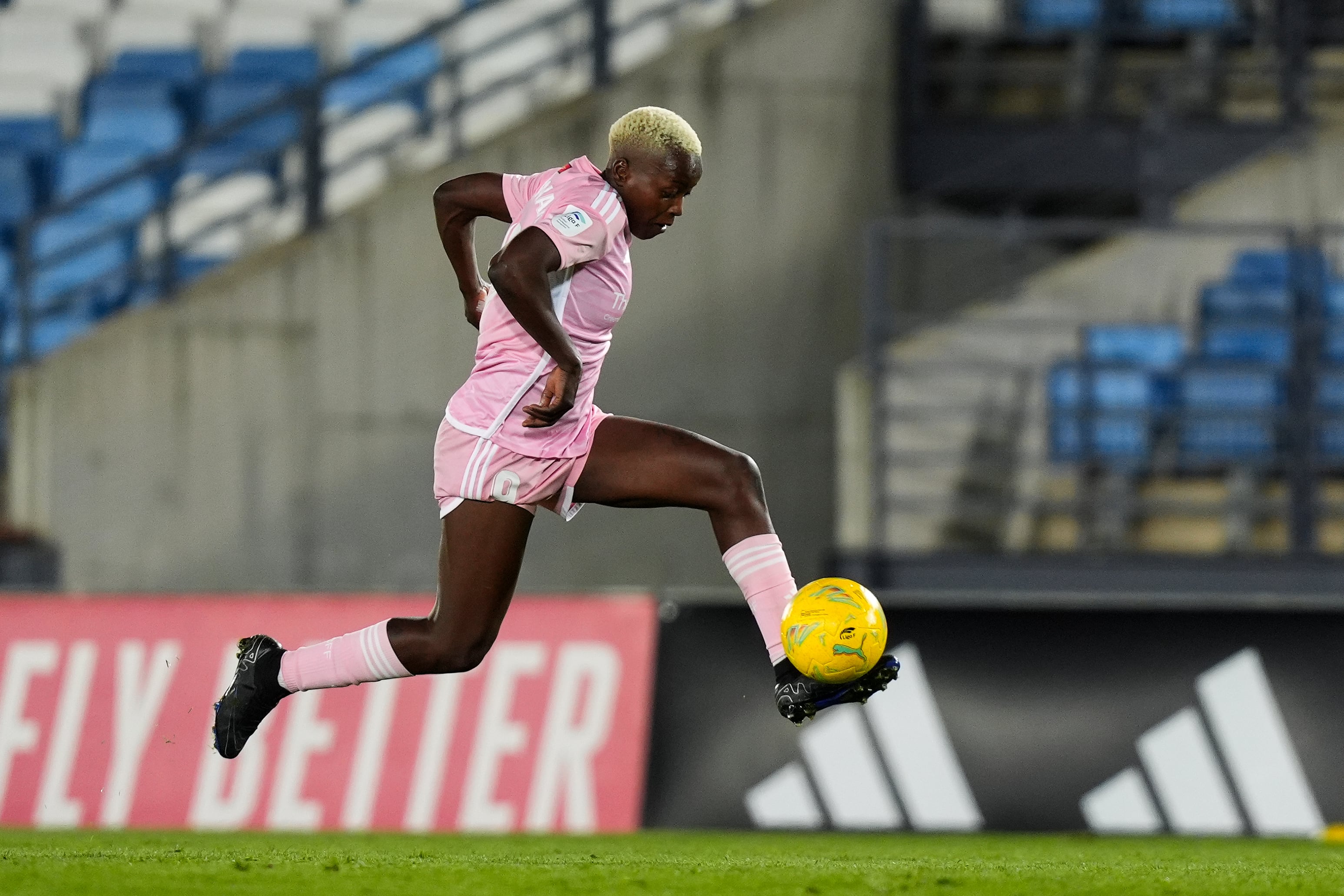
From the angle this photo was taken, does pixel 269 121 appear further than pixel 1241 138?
Yes

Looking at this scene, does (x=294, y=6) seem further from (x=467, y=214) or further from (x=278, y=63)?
(x=467, y=214)

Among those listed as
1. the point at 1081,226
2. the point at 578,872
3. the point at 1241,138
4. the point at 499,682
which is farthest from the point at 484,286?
the point at 1241,138

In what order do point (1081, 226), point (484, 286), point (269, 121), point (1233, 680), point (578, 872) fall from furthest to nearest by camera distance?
point (269, 121) < point (1081, 226) < point (1233, 680) < point (484, 286) < point (578, 872)

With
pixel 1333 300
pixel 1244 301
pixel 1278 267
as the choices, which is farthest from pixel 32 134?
pixel 1333 300

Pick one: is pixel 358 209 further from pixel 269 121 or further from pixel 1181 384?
pixel 1181 384

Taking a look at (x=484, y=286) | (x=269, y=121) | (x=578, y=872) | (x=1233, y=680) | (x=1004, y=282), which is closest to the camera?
(x=578, y=872)

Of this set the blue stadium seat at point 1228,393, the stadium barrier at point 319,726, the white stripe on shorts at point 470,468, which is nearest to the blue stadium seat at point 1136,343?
the blue stadium seat at point 1228,393

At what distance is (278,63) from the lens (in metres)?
13.7

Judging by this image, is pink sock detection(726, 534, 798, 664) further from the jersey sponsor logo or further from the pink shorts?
the jersey sponsor logo

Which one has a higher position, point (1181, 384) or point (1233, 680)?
point (1181, 384)

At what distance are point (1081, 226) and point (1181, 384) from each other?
990 millimetres

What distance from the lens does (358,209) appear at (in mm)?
10820

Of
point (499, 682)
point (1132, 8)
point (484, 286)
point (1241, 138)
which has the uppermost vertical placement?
point (1132, 8)

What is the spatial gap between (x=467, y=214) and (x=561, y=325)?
586 millimetres
